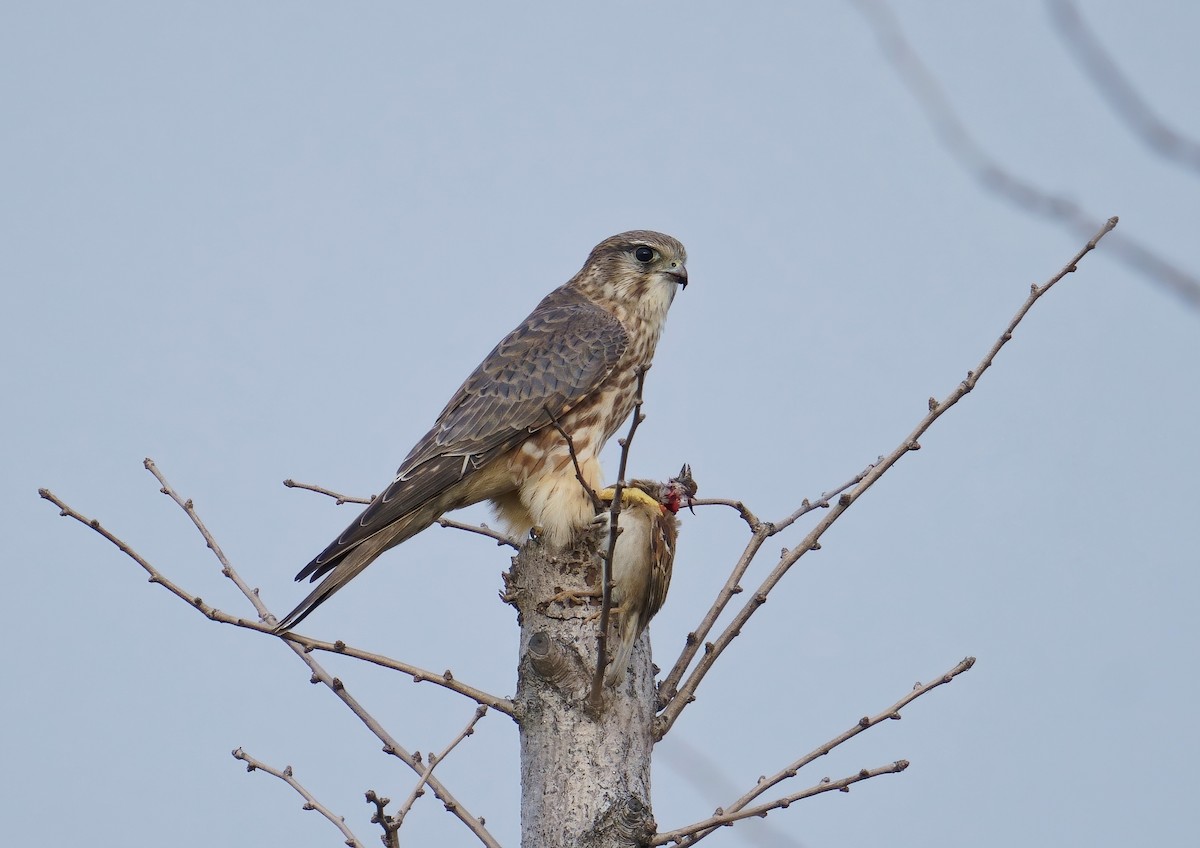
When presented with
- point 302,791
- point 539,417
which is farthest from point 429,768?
point 539,417

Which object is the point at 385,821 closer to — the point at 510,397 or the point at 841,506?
the point at 841,506

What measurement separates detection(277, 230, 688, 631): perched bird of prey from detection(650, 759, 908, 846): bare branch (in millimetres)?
1136

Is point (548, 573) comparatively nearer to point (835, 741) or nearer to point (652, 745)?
point (652, 745)

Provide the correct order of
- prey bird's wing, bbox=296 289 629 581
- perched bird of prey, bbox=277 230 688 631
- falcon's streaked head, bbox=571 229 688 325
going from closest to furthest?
perched bird of prey, bbox=277 230 688 631 < prey bird's wing, bbox=296 289 629 581 < falcon's streaked head, bbox=571 229 688 325

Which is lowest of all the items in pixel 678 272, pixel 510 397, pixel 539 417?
pixel 539 417

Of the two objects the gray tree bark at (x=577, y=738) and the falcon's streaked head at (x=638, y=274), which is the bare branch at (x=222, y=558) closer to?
the gray tree bark at (x=577, y=738)

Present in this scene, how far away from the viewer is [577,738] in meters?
2.88

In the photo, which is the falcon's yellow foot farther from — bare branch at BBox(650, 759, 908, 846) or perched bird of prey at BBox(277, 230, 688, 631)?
bare branch at BBox(650, 759, 908, 846)

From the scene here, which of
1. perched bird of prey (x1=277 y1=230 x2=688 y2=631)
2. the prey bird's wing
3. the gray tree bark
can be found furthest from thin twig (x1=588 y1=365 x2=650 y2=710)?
the prey bird's wing

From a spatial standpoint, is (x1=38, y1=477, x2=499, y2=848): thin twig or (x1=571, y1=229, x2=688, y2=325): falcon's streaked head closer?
(x1=38, y1=477, x2=499, y2=848): thin twig

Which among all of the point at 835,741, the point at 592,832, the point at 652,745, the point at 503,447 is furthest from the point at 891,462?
the point at 503,447

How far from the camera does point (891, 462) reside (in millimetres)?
2941

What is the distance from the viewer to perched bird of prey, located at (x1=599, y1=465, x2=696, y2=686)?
3172 mm

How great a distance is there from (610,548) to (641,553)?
3.04 ft
